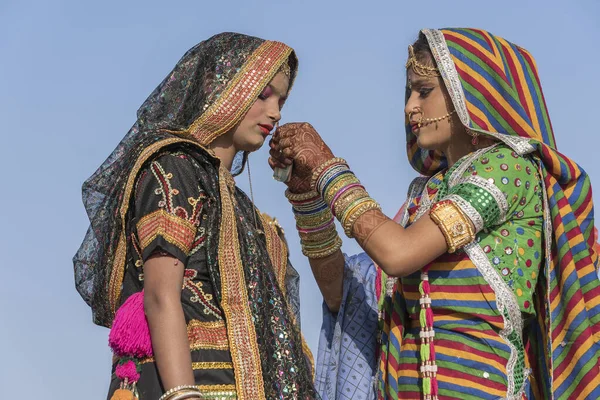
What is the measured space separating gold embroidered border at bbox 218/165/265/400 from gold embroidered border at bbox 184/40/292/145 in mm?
375

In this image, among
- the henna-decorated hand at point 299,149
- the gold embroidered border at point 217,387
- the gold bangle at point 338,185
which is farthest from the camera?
the henna-decorated hand at point 299,149

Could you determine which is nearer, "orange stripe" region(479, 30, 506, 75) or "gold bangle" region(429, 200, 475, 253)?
"gold bangle" region(429, 200, 475, 253)

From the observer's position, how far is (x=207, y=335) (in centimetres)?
438

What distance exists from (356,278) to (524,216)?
117 centimetres

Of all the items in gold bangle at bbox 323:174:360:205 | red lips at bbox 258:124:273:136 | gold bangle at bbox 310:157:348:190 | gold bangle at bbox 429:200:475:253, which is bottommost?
gold bangle at bbox 429:200:475:253

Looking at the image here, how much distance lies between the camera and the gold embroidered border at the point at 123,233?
4461mm

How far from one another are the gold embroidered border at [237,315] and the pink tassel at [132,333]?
34cm

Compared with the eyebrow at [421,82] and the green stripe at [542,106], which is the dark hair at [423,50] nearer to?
the eyebrow at [421,82]

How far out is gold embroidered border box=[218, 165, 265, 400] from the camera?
4.33m

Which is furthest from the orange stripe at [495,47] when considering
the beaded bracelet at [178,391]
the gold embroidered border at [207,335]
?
the beaded bracelet at [178,391]

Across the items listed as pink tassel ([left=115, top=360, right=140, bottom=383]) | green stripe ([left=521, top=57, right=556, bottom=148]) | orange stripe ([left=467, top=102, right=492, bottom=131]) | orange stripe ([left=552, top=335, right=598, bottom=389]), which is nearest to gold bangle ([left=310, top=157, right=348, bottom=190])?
orange stripe ([left=467, top=102, right=492, bottom=131])

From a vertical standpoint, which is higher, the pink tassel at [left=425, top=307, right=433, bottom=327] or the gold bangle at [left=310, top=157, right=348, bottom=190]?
the gold bangle at [left=310, top=157, right=348, bottom=190]

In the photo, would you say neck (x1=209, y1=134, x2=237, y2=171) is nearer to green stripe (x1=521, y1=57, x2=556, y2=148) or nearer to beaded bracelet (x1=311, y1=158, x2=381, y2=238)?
beaded bracelet (x1=311, y1=158, x2=381, y2=238)

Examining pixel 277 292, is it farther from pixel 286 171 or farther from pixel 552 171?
pixel 552 171
